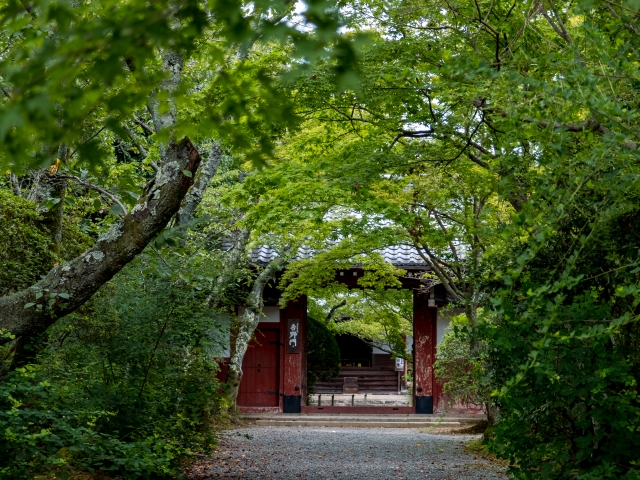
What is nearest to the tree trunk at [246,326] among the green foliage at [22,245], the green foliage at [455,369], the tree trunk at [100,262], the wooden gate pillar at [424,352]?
the green foliage at [455,369]

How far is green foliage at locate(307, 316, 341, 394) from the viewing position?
20438 millimetres

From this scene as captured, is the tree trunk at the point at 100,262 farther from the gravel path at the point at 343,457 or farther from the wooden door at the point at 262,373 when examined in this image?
the wooden door at the point at 262,373

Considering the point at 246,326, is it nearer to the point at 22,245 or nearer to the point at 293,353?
the point at 293,353

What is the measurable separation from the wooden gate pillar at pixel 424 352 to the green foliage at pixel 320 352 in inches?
130

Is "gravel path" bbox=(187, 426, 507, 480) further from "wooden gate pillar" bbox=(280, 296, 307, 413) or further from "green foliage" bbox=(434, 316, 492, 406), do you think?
"wooden gate pillar" bbox=(280, 296, 307, 413)

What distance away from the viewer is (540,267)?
5605mm

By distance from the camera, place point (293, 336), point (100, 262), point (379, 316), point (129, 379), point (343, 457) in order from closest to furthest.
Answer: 1. point (100, 262)
2. point (129, 379)
3. point (343, 457)
4. point (293, 336)
5. point (379, 316)

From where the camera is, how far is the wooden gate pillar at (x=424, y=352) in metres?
17.8

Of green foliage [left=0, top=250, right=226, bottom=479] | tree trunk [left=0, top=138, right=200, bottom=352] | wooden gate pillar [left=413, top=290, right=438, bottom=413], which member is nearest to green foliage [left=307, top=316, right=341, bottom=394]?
wooden gate pillar [left=413, top=290, right=438, bottom=413]

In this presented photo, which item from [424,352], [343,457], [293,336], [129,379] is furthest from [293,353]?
[129,379]

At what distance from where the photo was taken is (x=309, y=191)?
28.9 feet

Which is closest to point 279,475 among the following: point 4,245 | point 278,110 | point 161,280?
point 161,280

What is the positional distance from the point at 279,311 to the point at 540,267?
12780mm

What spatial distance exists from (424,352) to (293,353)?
294 cm
